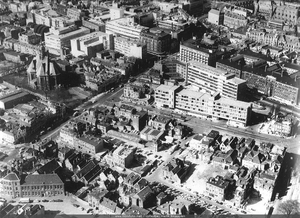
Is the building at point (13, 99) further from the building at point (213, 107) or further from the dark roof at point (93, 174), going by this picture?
the building at point (213, 107)

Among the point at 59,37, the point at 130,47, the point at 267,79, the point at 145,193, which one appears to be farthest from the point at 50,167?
the point at 59,37

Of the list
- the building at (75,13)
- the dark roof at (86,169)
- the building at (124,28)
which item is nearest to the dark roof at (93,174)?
the dark roof at (86,169)

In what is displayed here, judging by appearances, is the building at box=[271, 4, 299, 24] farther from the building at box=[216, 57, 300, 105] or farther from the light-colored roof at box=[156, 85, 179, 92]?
the light-colored roof at box=[156, 85, 179, 92]

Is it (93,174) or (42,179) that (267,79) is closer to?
(93,174)

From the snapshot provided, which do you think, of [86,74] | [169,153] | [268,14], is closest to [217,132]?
[169,153]

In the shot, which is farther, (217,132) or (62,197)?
(217,132)

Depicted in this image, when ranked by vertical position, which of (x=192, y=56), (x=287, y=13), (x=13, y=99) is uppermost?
(x=287, y=13)

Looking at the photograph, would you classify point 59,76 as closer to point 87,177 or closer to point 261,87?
point 87,177
